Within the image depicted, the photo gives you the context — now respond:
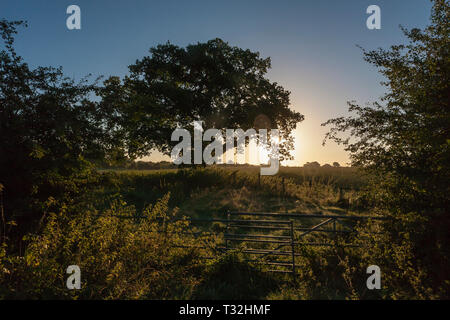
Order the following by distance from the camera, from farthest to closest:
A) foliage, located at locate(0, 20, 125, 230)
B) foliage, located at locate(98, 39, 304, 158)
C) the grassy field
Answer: foliage, located at locate(98, 39, 304, 158) → foliage, located at locate(0, 20, 125, 230) → the grassy field

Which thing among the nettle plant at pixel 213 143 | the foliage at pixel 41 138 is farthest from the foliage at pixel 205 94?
the foliage at pixel 41 138

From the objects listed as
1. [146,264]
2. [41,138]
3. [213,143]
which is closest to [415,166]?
[146,264]

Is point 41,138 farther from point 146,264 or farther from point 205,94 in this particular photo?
point 205,94

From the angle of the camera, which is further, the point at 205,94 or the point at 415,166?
the point at 205,94

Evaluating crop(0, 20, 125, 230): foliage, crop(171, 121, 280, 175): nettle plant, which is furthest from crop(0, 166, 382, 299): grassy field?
crop(171, 121, 280, 175): nettle plant

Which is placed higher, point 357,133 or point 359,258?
point 357,133

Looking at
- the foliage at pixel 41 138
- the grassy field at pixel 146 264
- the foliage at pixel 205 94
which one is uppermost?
the foliage at pixel 205 94

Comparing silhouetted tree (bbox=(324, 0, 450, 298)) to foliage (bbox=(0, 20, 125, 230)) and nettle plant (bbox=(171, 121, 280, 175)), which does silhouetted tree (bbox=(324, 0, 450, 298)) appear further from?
nettle plant (bbox=(171, 121, 280, 175))

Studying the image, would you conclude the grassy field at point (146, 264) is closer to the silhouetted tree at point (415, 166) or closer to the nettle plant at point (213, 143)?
the silhouetted tree at point (415, 166)
